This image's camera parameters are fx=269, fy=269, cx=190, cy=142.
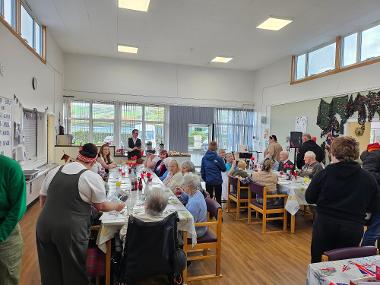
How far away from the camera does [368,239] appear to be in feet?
8.42

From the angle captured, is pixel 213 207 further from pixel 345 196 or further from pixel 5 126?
pixel 5 126

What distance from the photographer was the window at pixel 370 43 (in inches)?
200

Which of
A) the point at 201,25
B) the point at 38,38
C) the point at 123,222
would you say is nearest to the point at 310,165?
the point at 201,25

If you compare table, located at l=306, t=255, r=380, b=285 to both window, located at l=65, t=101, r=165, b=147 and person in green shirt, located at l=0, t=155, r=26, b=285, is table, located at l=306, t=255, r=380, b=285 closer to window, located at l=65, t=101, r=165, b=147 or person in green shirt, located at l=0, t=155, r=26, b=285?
person in green shirt, located at l=0, t=155, r=26, b=285

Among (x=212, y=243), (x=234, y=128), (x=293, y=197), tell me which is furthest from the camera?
(x=234, y=128)

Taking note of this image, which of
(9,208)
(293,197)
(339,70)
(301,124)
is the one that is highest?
(339,70)

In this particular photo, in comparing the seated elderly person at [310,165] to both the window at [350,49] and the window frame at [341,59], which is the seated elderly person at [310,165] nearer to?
the window frame at [341,59]

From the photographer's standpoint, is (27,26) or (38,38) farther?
(38,38)

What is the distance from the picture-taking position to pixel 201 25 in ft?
17.9

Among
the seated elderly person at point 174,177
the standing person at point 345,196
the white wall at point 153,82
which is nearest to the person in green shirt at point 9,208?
the standing person at point 345,196

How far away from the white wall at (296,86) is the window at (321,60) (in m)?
0.28

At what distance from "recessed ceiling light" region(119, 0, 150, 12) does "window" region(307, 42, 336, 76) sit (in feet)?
14.1

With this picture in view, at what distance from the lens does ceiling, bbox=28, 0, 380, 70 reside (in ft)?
15.0

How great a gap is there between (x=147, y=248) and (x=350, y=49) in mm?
5919
